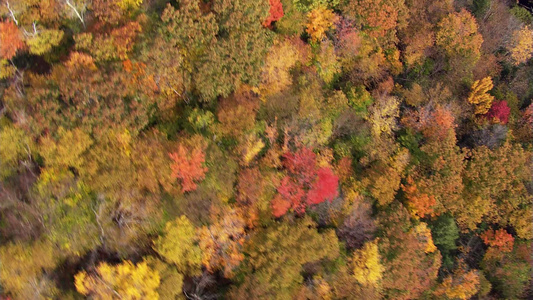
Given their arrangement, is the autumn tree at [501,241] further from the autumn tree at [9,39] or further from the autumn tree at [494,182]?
the autumn tree at [9,39]

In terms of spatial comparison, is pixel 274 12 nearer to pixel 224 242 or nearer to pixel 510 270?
pixel 224 242

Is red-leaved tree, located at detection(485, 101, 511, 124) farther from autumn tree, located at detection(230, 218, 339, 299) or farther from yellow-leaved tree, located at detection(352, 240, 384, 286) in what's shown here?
autumn tree, located at detection(230, 218, 339, 299)

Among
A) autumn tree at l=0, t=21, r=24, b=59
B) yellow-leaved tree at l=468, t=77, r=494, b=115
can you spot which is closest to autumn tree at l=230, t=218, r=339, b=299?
yellow-leaved tree at l=468, t=77, r=494, b=115

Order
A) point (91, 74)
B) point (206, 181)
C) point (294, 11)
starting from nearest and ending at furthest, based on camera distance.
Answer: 1. point (91, 74)
2. point (206, 181)
3. point (294, 11)

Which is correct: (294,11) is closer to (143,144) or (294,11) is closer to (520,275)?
(143,144)

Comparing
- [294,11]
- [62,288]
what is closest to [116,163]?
[62,288]

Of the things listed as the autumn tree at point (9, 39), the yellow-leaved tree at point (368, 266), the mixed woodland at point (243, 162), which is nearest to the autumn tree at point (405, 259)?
the mixed woodland at point (243, 162)
